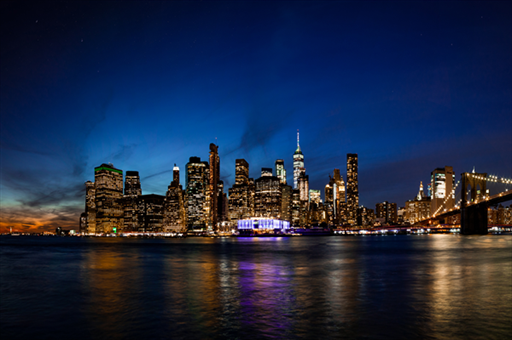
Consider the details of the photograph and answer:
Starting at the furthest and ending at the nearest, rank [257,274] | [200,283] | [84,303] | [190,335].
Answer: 1. [257,274]
2. [200,283]
3. [84,303]
4. [190,335]

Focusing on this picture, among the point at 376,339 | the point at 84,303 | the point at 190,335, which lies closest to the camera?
the point at 376,339

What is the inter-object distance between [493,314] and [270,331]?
1193 cm

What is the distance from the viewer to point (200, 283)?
3497 centimetres

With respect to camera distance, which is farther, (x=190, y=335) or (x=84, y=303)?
(x=84, y=303)

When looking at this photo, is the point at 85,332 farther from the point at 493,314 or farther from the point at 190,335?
the point at 493,314

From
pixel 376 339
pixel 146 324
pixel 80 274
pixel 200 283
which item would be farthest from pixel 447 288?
pixel 80 274

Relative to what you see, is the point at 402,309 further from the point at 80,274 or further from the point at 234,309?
the point at 80,274

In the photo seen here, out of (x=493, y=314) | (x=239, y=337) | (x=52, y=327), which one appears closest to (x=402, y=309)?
(x=493, y=314)

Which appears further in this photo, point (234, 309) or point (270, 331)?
point (234, 309)

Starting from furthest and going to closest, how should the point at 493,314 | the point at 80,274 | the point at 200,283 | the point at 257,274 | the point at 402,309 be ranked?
the point at 80,274 → the point at 257,274 → the point at 200,283 → the point at 402,309 → the point at 493,314

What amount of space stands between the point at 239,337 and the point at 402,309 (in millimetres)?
10398

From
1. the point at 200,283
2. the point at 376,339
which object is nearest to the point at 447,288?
the point at 376,339

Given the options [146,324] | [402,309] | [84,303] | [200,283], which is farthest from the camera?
[200,283]

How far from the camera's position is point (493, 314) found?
2083cm
